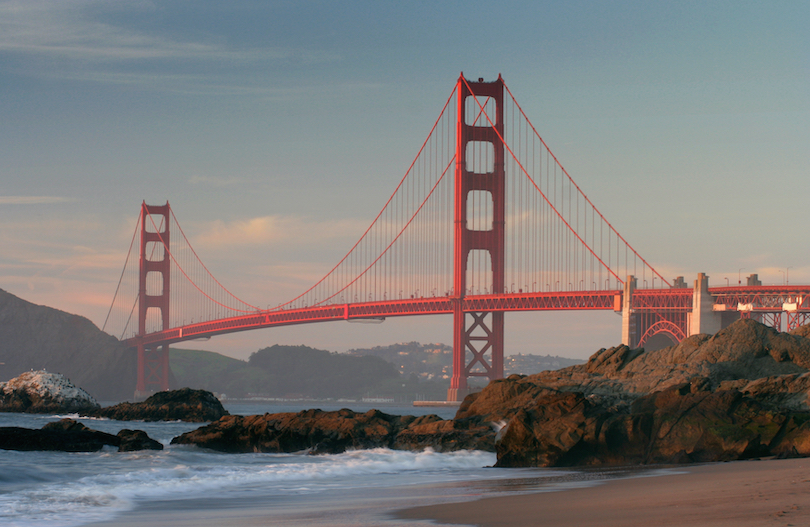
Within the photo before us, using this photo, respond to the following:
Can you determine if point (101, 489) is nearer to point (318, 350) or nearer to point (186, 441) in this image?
point (186, 441)

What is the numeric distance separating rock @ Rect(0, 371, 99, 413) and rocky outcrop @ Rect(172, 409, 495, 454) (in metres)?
32.8

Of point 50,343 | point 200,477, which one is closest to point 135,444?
point 200,477

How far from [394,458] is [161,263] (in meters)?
104

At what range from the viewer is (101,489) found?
16281 millimetres

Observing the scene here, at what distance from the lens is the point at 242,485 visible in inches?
695

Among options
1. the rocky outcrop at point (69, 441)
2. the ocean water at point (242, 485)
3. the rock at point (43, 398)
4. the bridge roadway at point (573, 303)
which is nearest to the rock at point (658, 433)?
the ocean water at point (242, 485)

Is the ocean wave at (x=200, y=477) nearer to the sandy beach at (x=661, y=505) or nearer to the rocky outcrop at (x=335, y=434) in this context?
the rocky outcrop at (x=335, y=434)

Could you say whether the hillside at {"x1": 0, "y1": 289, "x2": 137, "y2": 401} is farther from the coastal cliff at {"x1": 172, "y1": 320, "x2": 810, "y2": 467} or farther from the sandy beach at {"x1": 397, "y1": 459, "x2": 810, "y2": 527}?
the sandy beach at {"x1": 397, "y1": 459, "x2": 810, "y2": 527}

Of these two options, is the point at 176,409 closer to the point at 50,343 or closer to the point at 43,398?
the point at 43,398

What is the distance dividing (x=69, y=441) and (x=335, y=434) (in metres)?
6.93

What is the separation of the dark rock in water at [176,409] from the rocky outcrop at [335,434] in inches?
795

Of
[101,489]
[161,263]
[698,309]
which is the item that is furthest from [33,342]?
[101,489]

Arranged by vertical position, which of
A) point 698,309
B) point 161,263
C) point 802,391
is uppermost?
point 161,263

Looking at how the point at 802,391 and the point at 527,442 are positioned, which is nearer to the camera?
the point at 527,442
